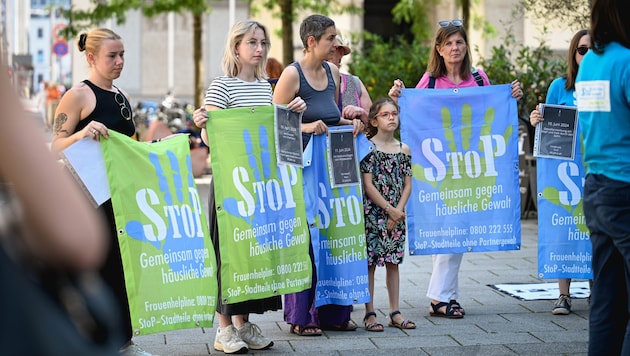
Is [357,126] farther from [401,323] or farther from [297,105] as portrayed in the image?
[401,323]

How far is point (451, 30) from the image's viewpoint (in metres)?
7.30

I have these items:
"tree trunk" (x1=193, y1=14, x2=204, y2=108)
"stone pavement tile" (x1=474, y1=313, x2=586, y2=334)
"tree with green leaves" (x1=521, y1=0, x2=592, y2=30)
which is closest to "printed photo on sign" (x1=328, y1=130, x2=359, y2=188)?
"stone pavement tile" (x1=474, y1=313, x2=586, y2=334)

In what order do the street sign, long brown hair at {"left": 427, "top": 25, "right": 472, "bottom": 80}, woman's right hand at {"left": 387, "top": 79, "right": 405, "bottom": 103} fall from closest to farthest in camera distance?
woman's right hand at {"left": 387, "top": 79, "right": 405, "bottom": 103} → long brown hair at {"left": 427, "top": 25, "right": 472, "bottom": 80} → the street sign

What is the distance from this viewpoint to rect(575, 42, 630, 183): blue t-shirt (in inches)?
174

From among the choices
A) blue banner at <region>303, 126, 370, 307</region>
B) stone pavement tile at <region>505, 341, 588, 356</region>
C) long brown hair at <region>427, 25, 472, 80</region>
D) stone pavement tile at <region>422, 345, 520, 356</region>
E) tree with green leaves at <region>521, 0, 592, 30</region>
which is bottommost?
stone pavement tile at <region>422, 345, 520, 356</region>

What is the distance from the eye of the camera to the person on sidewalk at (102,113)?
18.3ft

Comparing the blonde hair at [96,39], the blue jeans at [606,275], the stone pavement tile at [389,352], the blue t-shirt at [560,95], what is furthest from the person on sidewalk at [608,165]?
the blue t-shirt at [560,95]

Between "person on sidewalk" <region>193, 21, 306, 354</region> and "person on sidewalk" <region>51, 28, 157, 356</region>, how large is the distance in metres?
0.56

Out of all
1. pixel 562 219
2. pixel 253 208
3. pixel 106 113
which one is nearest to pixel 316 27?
pixel 253 208

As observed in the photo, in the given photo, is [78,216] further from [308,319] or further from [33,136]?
[308,319]

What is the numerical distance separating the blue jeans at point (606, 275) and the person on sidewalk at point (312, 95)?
2377 millimetres

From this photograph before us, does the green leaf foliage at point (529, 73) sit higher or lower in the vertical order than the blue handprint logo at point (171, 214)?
higher

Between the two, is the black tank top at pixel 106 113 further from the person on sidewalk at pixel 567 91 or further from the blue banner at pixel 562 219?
the blue banner at pixel 562 219

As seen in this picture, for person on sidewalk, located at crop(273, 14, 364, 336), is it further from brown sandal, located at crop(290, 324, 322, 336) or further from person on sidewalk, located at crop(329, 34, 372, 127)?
person on sidewalk, located at crop(329, 34, 372, 127)
